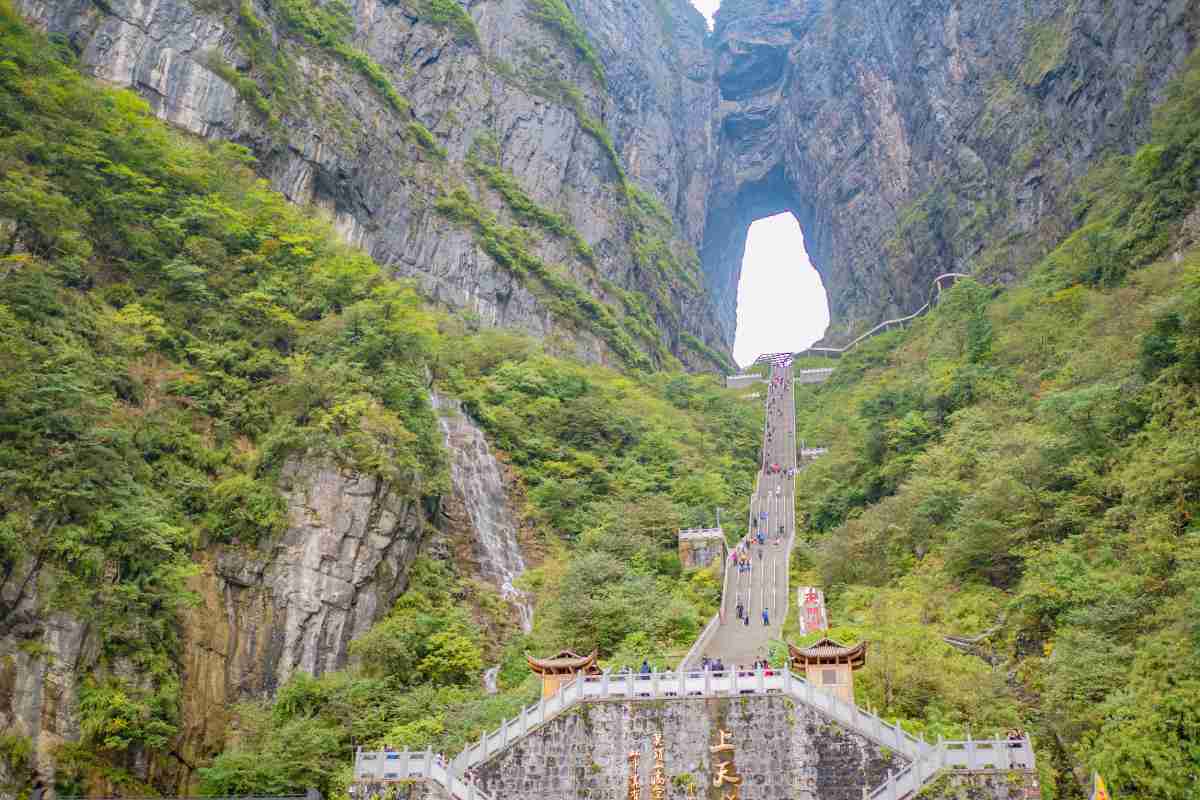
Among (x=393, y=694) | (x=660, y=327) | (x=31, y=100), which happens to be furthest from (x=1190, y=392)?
(x=660, y=327)

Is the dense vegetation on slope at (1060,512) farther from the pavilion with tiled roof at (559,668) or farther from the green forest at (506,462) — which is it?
the pavilion with tiled roof at (559,668)

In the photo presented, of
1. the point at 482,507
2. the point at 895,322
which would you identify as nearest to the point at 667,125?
the point at 895,322

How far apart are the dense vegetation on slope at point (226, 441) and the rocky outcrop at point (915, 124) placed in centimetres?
2635

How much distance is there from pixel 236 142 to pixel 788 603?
29186mm

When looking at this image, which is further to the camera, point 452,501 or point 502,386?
point 502,386

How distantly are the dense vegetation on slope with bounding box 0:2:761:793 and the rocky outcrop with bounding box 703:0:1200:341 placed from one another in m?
26.4

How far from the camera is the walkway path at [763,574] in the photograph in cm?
2505

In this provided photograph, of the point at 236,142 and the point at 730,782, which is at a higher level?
the point at 236,142

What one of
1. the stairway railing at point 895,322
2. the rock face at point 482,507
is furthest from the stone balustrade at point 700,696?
the stairway railing at point 895,322

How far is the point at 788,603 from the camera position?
1125 inches

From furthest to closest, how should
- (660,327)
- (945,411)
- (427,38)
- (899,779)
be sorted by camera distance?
1. (660,327)
2. (427,38)
3. (945,411)
4. (899,779)

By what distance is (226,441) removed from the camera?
2658 cm

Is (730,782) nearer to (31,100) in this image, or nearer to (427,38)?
(31,100)

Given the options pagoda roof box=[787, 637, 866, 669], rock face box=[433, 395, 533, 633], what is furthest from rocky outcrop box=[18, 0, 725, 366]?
pagoda roof box=[787, 637, 866, 669]
